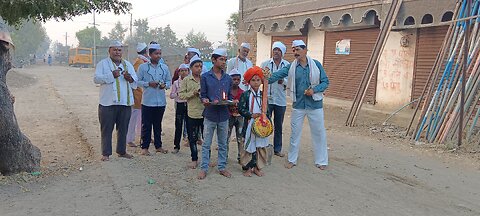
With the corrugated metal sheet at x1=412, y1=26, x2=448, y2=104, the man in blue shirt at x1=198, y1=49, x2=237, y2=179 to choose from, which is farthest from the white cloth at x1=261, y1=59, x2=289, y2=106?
the corrugated metal sheet at x1=412, y1=26, x2=448, y2=104

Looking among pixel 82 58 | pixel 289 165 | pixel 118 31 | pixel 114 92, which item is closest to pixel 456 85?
pixel 289 165

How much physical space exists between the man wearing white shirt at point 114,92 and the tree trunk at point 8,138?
3.28ft

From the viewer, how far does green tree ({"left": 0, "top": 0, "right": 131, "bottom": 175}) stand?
15.5 feet

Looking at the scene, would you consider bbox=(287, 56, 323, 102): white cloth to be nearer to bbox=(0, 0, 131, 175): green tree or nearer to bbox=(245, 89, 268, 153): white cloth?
bbox=(245, 89, 268, 153): white cloth

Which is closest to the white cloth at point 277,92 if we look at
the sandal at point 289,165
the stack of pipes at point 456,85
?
the sandal at point 289,165

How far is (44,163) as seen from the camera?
623cm

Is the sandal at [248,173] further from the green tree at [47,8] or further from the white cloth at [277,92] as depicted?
the green tree at [47,8]

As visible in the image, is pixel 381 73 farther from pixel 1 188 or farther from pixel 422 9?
pixel 1 188

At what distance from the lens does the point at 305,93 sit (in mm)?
5719

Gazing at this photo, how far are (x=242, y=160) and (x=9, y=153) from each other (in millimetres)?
2725

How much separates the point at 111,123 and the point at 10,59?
144 cm

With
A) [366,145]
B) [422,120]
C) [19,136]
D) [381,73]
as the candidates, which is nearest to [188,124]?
[19,136]

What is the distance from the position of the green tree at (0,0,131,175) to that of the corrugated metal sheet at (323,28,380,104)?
8.42 m

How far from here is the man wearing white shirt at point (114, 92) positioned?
575cm
